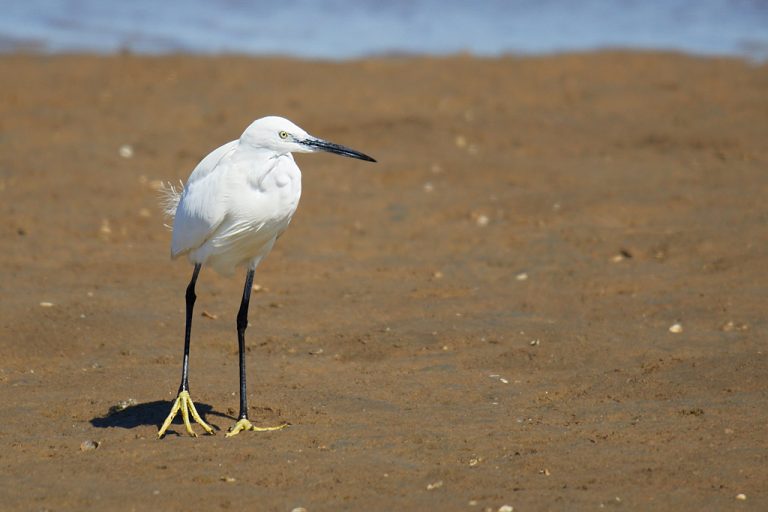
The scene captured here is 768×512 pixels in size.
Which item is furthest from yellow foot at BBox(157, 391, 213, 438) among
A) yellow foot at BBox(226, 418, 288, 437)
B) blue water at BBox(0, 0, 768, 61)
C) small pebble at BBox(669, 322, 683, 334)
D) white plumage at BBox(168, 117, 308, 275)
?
blue water at BBox(0, 0, 768, 61)

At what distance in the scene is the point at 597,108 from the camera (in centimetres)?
1372

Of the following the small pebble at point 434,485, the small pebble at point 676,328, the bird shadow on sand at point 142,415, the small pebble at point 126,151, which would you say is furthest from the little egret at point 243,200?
the small pebble at point 126,151

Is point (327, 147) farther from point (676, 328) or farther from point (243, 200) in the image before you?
point (676, 328)

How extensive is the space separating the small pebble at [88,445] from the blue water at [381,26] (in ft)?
40.2

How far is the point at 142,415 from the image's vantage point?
5957 mm

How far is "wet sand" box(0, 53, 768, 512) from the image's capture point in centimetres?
503

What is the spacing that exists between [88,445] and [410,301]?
9.98ft

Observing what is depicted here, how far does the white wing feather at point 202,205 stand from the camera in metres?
5.67

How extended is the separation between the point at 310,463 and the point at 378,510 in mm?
598

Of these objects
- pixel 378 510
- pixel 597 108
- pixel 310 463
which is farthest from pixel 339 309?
pixel 597 108

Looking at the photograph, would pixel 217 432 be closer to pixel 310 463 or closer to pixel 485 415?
pixel 310 463

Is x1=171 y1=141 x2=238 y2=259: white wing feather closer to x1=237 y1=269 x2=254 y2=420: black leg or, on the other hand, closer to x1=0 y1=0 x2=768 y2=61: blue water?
x1=237 y1=269 x2=254 y2=420: black leg

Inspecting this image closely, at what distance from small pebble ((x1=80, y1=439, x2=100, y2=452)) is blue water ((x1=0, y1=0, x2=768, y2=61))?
1227 centimetres

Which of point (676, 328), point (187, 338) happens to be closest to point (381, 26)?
A: point (676, 328)
